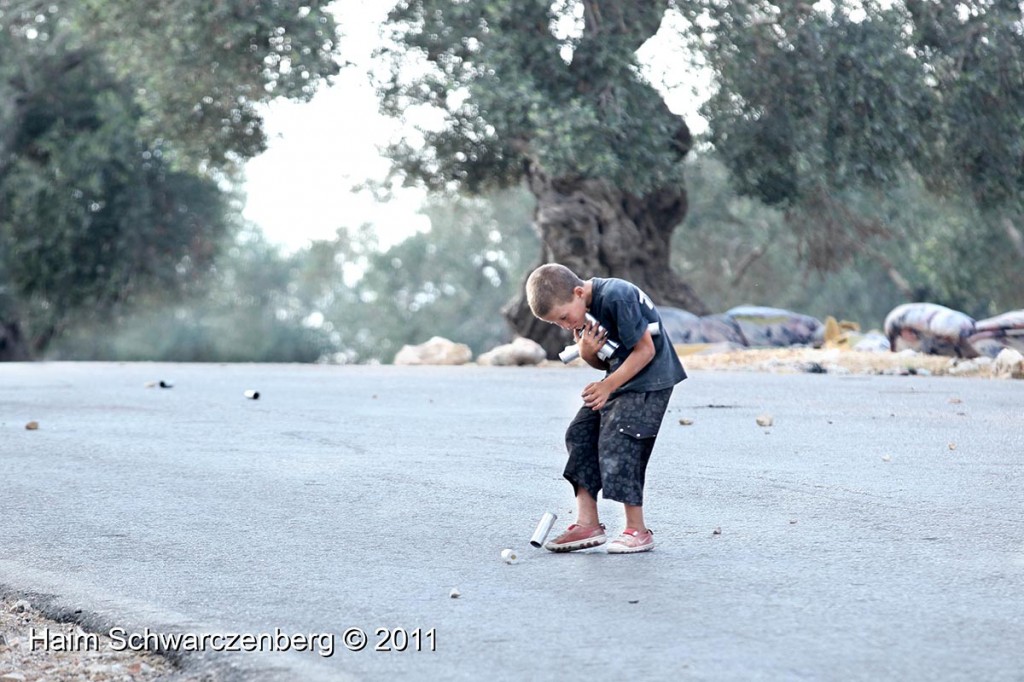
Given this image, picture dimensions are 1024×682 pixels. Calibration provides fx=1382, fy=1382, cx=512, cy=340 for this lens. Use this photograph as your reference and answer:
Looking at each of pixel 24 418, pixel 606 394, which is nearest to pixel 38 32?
pixel 24 418

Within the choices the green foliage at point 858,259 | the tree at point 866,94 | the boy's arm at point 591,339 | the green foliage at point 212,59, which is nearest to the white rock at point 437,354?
the green foliage at point 212,59

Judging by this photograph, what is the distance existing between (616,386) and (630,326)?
0.24 meters

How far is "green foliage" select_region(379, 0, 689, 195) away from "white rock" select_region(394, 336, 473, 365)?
3417mm

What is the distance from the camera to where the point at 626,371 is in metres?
5.25

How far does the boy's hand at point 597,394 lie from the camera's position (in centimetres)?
528

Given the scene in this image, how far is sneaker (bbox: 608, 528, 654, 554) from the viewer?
538 centimetres

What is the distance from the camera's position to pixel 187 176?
3409cm

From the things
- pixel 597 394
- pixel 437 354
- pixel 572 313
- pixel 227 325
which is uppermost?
pixel 572 313

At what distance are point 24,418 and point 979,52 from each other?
16.7 metres

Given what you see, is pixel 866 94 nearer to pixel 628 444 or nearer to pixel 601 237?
pixel 601 237

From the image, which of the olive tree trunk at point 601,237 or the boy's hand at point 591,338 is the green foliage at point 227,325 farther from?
the boy's hand at point 591,338

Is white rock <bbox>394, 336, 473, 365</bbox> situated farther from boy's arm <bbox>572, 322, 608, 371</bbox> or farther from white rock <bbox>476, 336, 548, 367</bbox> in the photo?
boy's arm <bbox>572, 322, 608, 371</bbox>

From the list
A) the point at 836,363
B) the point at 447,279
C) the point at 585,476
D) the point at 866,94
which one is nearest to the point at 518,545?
the point at 585,476

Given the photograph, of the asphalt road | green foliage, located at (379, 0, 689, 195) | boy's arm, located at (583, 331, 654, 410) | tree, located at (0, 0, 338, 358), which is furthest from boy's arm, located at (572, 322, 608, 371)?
tree, located at (0, 0, 338, 358)
